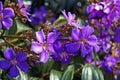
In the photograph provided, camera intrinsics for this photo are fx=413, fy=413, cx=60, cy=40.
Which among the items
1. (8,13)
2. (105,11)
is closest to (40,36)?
(8,13)

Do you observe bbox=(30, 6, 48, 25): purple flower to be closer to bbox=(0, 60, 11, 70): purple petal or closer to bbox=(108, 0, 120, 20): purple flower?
bbox=(108, 0, 120, 20): purple flower

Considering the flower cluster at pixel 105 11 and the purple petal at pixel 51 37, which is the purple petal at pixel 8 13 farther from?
the flower cluster at pixel 105 11

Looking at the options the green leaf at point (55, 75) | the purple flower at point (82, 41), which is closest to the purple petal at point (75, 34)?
the purple flower at point (82, 41)

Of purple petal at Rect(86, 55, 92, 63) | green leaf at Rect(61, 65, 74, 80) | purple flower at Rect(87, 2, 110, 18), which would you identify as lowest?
purple petal at Rect(86, 55, 92, 63)

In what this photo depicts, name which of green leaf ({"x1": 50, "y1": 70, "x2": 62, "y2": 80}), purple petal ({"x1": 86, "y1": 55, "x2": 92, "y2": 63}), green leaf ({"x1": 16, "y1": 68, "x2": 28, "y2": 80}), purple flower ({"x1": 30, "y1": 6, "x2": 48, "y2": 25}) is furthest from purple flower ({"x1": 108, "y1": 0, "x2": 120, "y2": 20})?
purple flower ({"x1": 30, "y1": 6, "x2": 48, "y2": 25})

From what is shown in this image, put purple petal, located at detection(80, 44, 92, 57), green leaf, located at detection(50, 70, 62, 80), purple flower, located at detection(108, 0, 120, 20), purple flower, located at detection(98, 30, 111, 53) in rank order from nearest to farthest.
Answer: purple petal, located at detection(80, 44, 92, 57), green leaf, located at detection(50, 70, 62, 80), purple flower, located at detection(108, 0, 120, 20), purple flower, located at detection(98, 30, 111, 53)

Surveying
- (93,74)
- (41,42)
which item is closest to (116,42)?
(93,74)

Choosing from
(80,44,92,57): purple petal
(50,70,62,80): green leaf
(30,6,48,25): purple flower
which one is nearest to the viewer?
(80,44,92,57): purple petal
